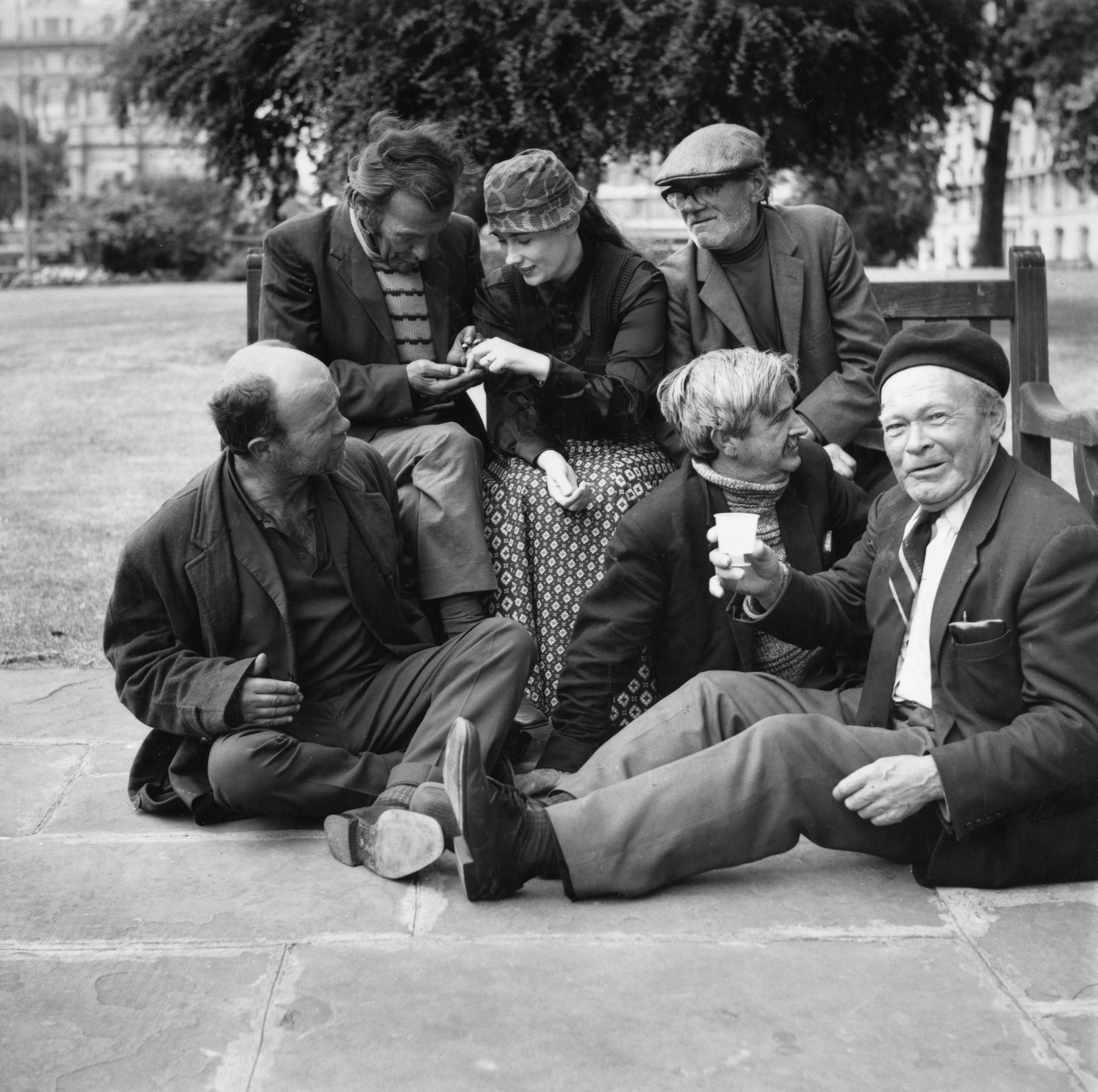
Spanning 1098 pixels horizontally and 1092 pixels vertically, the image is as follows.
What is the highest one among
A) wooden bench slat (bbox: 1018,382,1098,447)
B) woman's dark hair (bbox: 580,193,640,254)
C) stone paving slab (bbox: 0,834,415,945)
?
woman's dark hair (bbox: 580,193,640,254)

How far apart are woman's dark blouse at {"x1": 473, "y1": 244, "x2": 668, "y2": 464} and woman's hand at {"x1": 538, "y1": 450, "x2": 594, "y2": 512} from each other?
94 mm

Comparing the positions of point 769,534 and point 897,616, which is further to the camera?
point 769,534

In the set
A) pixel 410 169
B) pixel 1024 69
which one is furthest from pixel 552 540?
pixel 1024 69

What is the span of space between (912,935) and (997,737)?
0.44 metres

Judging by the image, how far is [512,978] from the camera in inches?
108

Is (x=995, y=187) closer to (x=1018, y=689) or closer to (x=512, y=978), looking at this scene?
(x=1018, y=689)

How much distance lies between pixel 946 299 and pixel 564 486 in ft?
5.74

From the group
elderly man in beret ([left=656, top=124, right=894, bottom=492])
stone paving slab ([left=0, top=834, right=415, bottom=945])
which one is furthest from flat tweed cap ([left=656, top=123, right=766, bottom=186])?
stone paving slab ([left=0, top=834, right=415, bottom=945])

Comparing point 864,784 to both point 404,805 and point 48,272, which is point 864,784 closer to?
point 404,805

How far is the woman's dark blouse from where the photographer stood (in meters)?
4.25

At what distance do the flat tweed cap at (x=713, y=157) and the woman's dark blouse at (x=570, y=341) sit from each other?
30cm

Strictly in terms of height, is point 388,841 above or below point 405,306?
below

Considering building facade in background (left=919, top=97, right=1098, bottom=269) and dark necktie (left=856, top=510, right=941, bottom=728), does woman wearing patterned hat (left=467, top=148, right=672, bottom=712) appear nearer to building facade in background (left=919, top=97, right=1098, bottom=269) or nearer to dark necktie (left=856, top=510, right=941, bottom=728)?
dark necktie (left=856, top=510, right=941, bottom=728)

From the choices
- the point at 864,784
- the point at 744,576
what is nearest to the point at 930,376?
the point at 744,576
